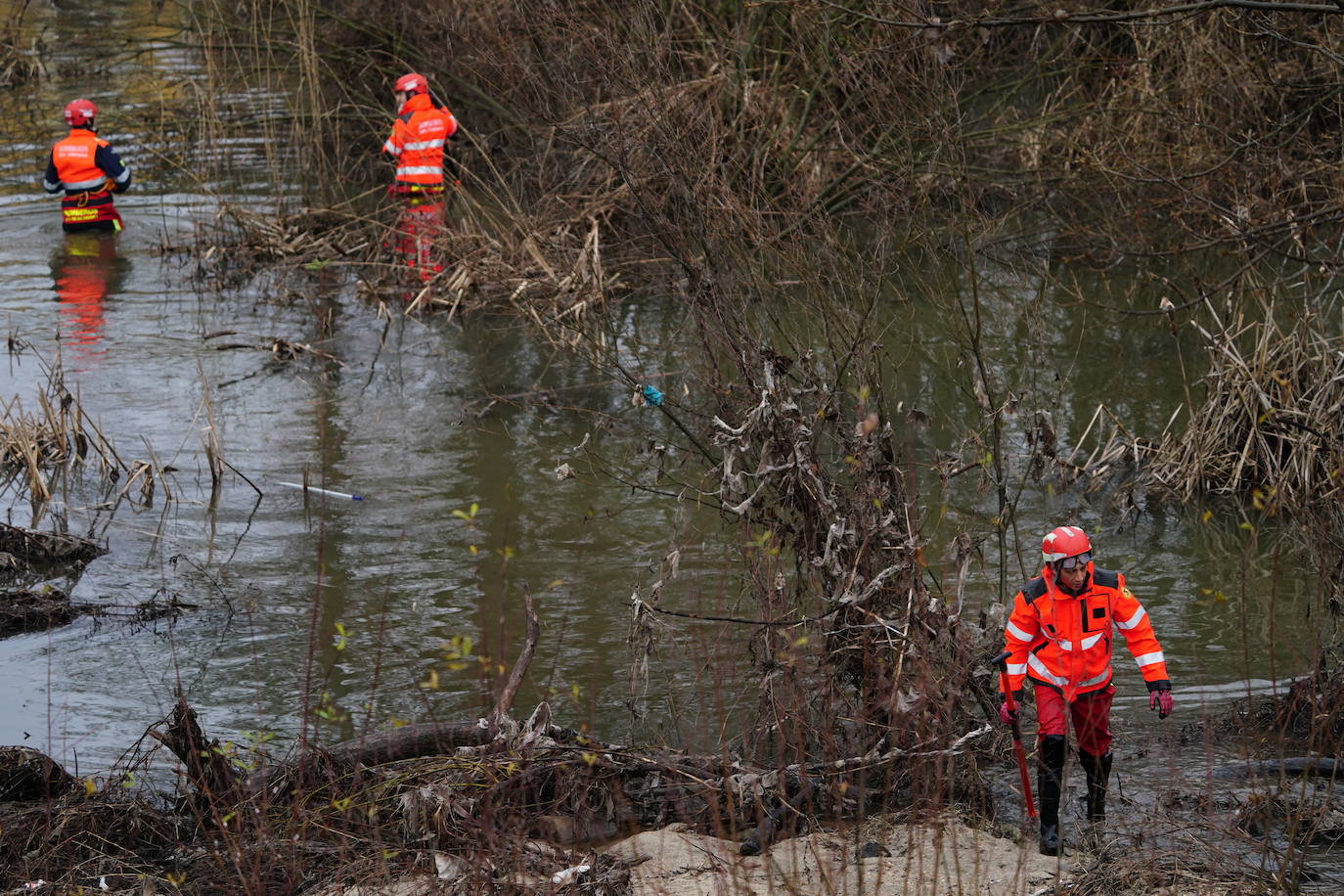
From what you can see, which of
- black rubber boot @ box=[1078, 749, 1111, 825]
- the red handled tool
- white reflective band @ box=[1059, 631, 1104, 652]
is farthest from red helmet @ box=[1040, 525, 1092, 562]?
black rubber boot @ box=[1078, 749, 1111, 825]

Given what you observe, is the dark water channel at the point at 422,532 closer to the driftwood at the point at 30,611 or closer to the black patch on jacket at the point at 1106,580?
the driftwood at the point at 30,611

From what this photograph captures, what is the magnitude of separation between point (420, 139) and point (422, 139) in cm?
2

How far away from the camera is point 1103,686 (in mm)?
6488

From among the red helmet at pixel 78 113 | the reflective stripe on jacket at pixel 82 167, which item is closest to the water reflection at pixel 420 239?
the reflective stripe on jacket at pixel 82 167

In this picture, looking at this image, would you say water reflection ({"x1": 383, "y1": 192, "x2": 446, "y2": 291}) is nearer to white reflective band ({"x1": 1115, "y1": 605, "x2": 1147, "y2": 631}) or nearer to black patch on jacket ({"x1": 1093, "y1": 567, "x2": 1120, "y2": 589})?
black patch on jacket ({"x1": 1093, "y1": 567, "x2": 1120, "y2": 589})

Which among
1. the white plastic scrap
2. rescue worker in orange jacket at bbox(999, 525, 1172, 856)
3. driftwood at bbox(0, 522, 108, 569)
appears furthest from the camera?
driftwood at bbox(0, 522, 108, 569)

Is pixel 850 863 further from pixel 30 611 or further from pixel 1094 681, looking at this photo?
pixel 30 611

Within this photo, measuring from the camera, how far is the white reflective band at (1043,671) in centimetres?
641

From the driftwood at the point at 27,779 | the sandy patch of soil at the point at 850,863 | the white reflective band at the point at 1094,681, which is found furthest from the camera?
the driftwood at the point at 27,779

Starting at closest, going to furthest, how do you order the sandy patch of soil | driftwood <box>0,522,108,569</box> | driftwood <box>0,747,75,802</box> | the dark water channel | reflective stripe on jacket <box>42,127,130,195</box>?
the sandy patch of soil < driftwood <box>0,747,75,802</box> < the dark water channel < driftwood <box>0,522,108,569</box> < reflective stripe on jacket <box>42,127,130,195</box>

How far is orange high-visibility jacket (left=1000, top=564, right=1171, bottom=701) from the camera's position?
6.37 metres

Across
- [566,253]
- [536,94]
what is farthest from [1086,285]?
[536,94]

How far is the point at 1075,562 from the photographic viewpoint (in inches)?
246

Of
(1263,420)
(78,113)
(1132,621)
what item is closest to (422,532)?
(1132,621)
